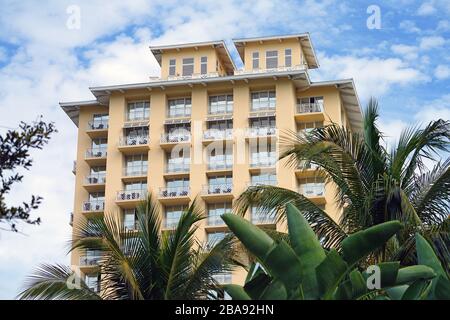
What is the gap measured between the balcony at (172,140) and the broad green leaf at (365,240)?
182 ft

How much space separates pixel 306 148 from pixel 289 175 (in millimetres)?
44745

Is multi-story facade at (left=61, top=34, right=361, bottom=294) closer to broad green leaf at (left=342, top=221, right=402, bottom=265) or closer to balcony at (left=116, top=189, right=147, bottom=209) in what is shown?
balcony at (left=116, top=189, right=147, bottom=209)

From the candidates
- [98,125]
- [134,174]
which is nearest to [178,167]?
[134,174]

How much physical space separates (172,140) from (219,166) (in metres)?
4.21

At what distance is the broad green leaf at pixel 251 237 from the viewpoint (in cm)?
1221

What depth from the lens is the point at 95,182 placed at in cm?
6825

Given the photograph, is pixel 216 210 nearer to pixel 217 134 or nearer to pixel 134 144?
pixel 217 134

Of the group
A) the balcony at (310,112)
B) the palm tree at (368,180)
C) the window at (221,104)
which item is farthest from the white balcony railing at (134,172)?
the palm tree at (368,180)

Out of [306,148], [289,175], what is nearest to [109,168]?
[289,175]

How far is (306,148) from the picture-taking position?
18.8 m

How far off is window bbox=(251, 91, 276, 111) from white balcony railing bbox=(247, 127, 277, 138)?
2.00 m
